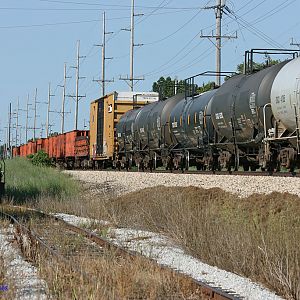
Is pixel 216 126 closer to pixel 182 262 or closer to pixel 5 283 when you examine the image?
pixel 182 262

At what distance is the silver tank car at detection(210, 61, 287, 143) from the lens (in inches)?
734

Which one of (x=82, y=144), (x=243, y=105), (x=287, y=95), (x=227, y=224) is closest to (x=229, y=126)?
(x=243, y=105)

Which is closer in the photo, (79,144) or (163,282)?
(163,282)

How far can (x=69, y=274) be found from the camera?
7.84 metres

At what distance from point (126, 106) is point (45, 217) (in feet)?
71.8

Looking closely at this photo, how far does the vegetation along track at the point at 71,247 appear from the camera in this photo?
24.5 feet

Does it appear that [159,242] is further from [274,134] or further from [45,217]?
[274,134]

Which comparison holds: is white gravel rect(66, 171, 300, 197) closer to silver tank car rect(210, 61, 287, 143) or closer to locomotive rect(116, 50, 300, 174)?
locomotive rect(116, 50, 300, 174)

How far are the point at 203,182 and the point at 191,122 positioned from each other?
5.67 metres

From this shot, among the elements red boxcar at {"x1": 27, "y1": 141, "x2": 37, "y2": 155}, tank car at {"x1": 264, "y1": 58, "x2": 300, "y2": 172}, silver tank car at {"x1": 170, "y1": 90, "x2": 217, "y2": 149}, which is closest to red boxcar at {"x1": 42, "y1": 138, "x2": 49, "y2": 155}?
red boxcar at {"x1": 27, "y1": 141, "x2": 37, "y2": 155}

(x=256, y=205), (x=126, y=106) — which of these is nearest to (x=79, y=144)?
(x=126, y=106)

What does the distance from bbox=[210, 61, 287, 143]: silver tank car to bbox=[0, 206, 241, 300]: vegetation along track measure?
21.1ft

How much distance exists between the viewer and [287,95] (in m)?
17.0

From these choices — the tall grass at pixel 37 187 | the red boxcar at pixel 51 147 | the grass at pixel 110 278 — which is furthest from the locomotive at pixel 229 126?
the red boxcar at pixel 51 147
